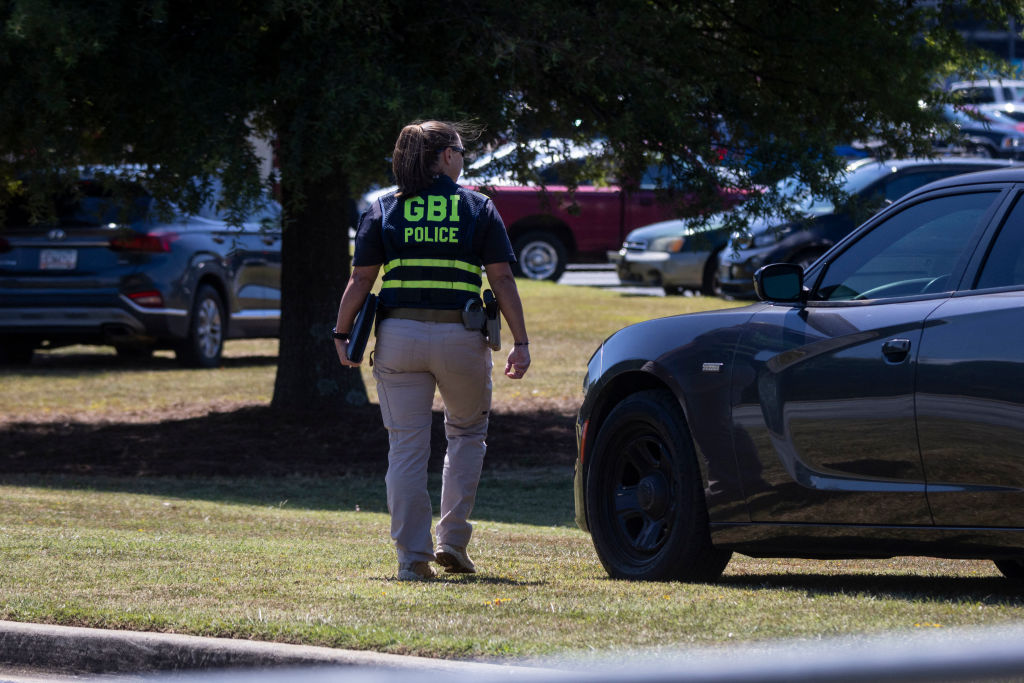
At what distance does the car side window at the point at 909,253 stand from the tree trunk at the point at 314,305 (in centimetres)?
662

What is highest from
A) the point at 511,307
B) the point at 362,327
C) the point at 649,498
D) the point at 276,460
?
Answer: the point at 511,307

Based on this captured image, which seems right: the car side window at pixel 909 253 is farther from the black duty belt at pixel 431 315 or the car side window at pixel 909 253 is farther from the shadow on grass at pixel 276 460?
the shadow on grass at pixel 276 460

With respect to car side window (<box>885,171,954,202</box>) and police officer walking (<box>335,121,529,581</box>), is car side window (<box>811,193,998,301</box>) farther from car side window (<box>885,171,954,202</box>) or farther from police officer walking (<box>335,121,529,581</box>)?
car side window (<box>885,171,954,202</box>)

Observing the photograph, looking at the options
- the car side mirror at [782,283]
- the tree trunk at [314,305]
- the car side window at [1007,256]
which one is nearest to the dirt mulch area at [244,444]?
the tree trunk at [314,305]

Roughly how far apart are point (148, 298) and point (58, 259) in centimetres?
85

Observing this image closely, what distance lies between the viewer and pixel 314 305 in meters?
12.1

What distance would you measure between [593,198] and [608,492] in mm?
19261

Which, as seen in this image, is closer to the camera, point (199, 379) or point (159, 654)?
point (159, 654)

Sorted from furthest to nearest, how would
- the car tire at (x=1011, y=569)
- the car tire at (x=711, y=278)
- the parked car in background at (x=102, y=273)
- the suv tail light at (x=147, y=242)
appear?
1. the car tire at (x=711, y=278)
2. the suv tail light at (x=147, y=242)
3. the parked car in background at (x=102, y=273)
4. the car tire at (x=1011, y=569)

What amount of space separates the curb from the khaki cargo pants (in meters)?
1.44

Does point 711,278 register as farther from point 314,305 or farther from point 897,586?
point 897,586

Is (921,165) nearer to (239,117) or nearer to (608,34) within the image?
(608,34)

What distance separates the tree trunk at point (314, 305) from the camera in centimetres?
1204

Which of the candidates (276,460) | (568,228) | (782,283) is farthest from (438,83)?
(568,228)
